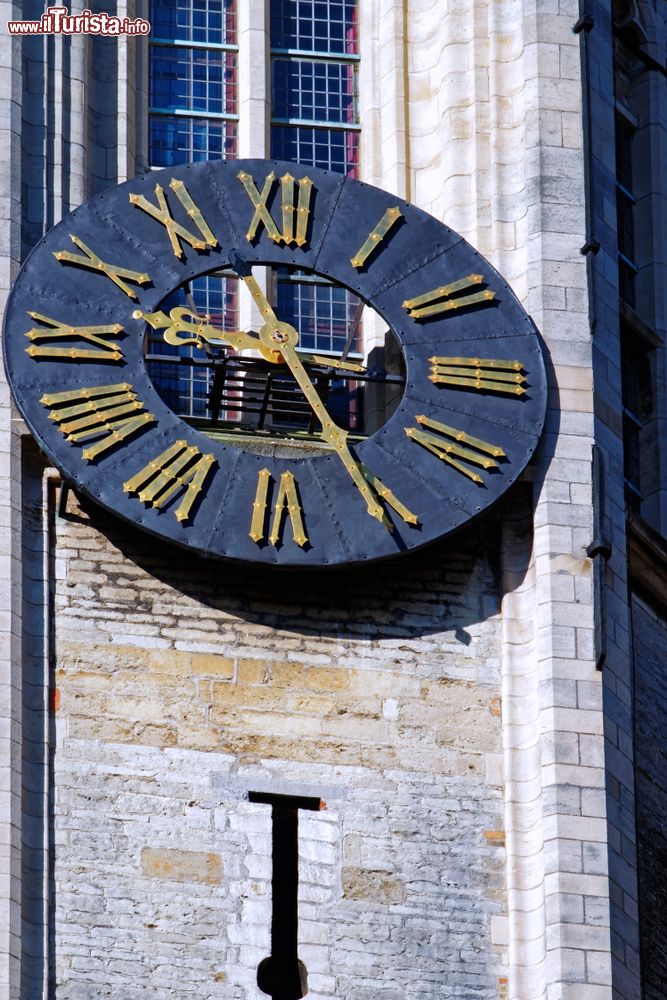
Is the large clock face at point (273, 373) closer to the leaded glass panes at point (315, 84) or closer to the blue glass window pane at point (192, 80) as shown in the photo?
the leaded glass panes at point (315, 84)

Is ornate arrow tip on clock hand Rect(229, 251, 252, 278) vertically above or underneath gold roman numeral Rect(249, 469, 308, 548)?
above

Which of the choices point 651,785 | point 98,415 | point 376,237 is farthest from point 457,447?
point 651,785

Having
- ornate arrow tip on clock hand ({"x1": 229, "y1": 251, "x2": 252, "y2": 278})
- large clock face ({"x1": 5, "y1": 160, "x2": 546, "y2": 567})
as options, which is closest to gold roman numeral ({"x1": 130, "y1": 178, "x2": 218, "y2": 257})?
large clock face ({"x1": 5, "y1": 160, "x2": 546, "y2": 567})

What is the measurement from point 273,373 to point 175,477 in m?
1.09

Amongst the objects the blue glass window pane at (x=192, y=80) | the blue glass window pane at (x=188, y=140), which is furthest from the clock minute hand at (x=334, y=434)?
the blue glass window pane at (x=192, y=80)

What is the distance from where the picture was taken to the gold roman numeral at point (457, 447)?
25453 millimetres

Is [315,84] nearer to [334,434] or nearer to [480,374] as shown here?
[480,374]

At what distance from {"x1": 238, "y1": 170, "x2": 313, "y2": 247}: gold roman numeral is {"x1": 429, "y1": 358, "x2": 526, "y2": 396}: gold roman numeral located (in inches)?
43.8

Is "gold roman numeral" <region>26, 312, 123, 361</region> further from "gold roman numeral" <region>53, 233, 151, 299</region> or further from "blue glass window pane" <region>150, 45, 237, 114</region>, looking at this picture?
"blue glass window pane" <region>150, 45, 237, 114</region>

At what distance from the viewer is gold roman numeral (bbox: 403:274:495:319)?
2591 cm

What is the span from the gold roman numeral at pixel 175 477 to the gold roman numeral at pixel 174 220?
129cm

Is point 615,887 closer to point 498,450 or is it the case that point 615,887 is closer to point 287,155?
point 498,450

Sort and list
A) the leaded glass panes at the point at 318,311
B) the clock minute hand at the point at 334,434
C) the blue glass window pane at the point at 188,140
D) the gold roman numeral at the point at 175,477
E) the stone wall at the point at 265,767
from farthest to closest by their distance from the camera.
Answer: the blue glass window pane at the point at 188,140
the leaded glass panes at the point at 318,311
the clock minute hand at the point at 334,434
the gold roman numeral at the point at 175,477
the stone wall at the point at 265,767

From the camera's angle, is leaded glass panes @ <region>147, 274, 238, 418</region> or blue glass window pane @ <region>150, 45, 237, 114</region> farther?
blue glass window pane @ <region>150, 45, 237, 114</region>
